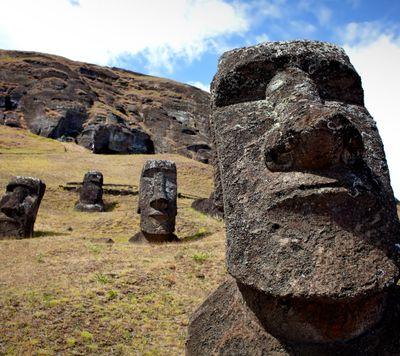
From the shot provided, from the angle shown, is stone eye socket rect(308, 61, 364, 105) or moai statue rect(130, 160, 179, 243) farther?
moai statue rect(130, 160, 179, 243)

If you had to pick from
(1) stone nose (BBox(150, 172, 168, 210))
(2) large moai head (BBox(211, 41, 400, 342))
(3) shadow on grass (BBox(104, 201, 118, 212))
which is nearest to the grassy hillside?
(1) stone nose (BBox(150, 172, 168, 210))

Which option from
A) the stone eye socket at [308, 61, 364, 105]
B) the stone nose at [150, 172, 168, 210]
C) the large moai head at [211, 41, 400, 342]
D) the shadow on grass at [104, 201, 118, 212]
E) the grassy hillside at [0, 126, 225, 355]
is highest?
the shadow on grass at [104, 201, 118, 212]

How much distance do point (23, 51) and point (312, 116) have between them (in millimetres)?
85983

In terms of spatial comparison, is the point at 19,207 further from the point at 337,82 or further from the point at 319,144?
the point at 319,144

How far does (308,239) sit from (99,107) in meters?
65.1

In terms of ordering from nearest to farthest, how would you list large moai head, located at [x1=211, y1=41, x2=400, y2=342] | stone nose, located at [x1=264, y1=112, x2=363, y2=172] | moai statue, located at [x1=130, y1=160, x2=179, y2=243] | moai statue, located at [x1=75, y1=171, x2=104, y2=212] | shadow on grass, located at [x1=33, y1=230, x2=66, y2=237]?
large moai head, located at [x1=211, y1=41, x2=400, y2=342] → stone nose, located at [x1=264, y1=112, x2=363, y2=172] → moai statue, located at [x1=130, y1=160, x2=179, y2=243] → shadow on grass, located at [x1=33, y1=230, x2=66, y2=237] → moai statue, located at [x1=75, y1=171, x2=104, y2=212]

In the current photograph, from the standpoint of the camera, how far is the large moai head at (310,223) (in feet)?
7.45

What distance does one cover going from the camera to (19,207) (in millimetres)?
12352

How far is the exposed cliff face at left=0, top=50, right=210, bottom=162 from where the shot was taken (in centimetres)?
5234

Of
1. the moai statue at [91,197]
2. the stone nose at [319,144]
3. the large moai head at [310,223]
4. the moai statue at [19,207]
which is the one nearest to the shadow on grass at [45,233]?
the moai statue at [19,207]

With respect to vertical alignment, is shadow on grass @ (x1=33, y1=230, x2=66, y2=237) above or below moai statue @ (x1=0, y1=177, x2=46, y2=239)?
below

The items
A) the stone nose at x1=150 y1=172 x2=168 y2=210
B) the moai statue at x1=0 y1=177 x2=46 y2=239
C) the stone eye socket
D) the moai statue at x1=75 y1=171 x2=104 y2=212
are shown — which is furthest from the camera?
the moai statue at x1=75 y1=171 x2=104 y2=212

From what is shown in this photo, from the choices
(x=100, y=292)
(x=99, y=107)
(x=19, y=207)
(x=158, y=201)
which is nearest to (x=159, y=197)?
(x=158, y=201)

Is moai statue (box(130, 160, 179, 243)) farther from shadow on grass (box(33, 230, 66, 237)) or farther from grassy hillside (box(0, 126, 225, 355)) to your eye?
shadow on grass (box(33, 230, 66, 237))
